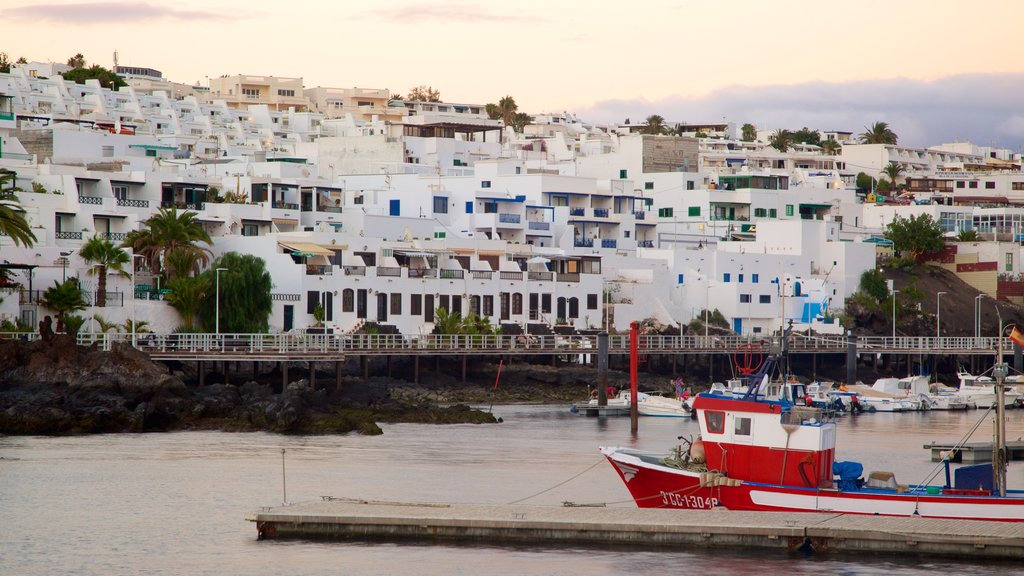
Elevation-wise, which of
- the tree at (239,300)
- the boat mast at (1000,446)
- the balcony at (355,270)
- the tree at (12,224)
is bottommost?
the boat mast at (1000,446)

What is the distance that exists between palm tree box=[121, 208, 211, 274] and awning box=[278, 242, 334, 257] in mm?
3840

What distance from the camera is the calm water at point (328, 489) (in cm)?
3256

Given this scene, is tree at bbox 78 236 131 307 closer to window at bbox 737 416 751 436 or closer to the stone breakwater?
the stone breakwater

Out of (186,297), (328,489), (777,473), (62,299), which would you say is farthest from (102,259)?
(777,473)

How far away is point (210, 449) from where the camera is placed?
53188mm

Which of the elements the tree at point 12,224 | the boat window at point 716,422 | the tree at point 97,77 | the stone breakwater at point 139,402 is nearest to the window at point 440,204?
the stone breakwater at point 139,402

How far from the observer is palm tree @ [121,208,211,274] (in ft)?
253

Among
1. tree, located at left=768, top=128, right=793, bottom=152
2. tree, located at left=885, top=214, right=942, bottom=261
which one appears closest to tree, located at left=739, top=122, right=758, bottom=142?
tree, located at left=768, top=128, right=793, bottom=152

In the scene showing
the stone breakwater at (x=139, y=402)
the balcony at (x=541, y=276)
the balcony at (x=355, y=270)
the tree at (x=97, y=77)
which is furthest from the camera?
the tree at (x=97, y=77)

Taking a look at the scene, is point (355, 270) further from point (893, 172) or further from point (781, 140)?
point (781, 140)

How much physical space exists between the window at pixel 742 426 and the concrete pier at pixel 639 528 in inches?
80.8

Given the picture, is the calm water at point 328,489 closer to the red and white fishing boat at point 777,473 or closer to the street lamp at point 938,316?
the red and white fishing boat at point 777,473

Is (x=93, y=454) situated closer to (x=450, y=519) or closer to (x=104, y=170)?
(x=450, y=519)

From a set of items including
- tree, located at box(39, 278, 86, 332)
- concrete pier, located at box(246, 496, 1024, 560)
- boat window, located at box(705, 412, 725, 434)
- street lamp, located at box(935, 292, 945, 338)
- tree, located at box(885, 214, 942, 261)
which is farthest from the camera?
tree, located at box(885, 214, 942, 261)
